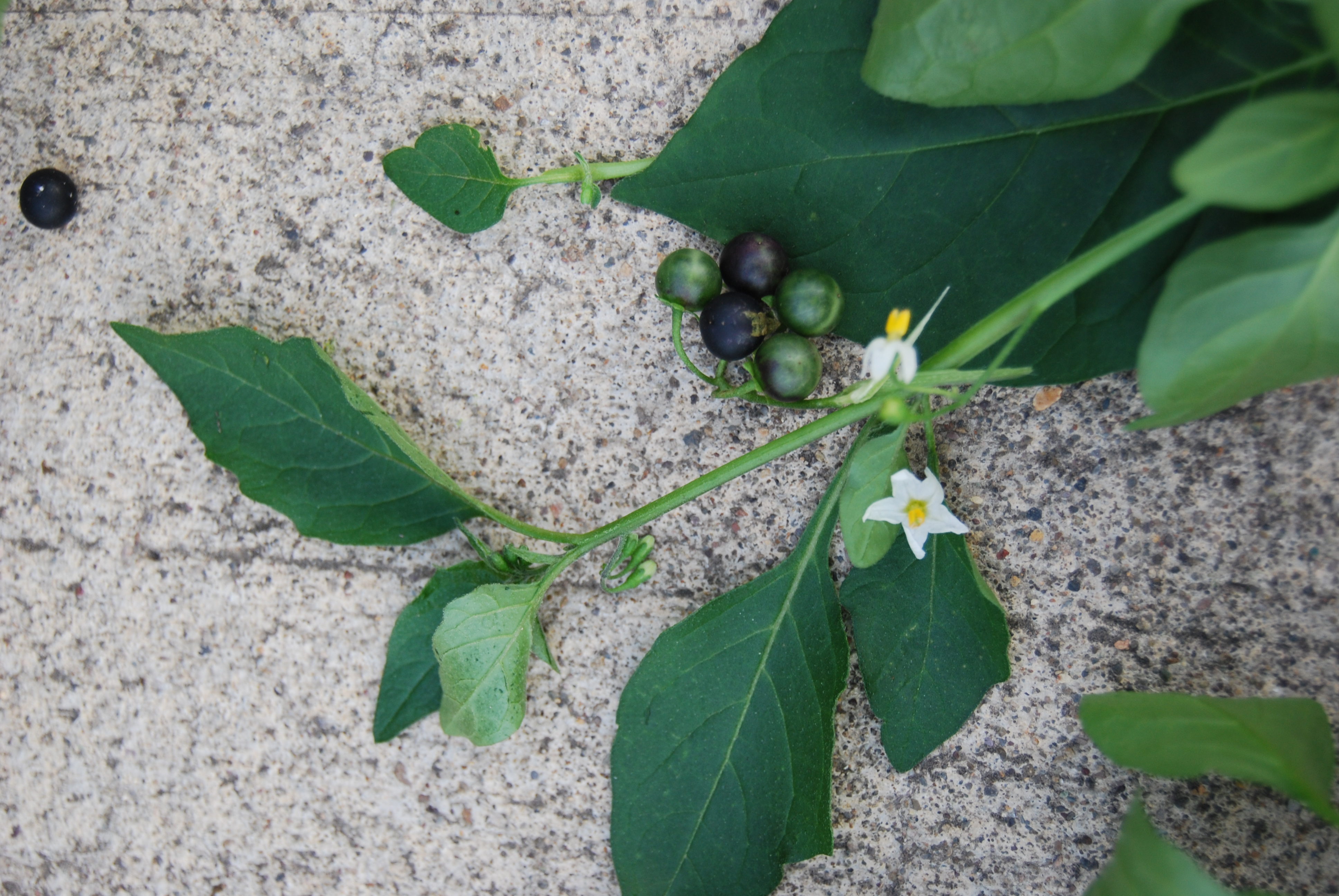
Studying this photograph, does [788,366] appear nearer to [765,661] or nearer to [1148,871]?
[765,661]

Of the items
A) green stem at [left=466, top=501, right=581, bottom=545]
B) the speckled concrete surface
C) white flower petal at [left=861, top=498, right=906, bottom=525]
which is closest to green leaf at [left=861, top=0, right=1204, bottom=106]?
the speckled concrete surface

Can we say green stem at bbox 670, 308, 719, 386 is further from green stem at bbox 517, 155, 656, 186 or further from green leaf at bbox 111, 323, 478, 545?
green leaf at bbox 111, 323, 478, 545

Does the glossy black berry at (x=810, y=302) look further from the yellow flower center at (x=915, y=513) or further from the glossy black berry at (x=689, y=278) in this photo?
the yellow flower center at (x=915, y=513)

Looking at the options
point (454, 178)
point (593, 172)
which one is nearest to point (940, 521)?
point (593, 172)

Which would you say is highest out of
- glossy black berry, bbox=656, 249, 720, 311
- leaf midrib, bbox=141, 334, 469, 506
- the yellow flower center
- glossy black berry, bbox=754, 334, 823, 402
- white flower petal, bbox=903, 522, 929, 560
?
glossy black berry, bbox=656, 249, 720, 311

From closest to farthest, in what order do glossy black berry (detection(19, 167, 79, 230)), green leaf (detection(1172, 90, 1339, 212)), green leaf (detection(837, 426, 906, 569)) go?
1. green leaf (detection(1172, 90, 1339, 212))
2. green leaf (detection(837, 426, 906, 569))
3. glossy black berry (detection(19, 167, 79, 230))

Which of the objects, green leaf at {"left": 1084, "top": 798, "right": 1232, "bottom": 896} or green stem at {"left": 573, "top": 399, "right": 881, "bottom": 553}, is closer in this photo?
green leaf at {"left": 1084, "top": 798, "right": 1232, "bottom": 896}

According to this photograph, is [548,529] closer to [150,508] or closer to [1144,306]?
[150,508]

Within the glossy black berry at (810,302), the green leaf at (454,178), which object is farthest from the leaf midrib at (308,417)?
the glossy black berry at (810,302)
